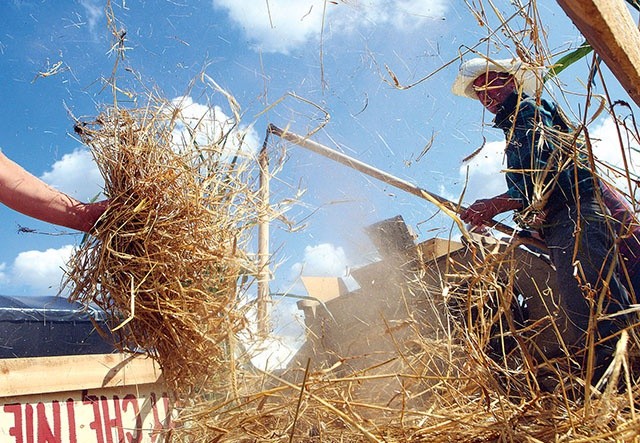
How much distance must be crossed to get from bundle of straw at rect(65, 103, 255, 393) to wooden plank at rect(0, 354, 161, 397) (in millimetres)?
109

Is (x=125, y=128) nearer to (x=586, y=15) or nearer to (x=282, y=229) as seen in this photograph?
(x=282, y=229)

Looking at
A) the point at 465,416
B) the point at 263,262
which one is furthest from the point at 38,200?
the point at 465,416

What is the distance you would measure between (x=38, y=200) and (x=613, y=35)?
61.1 inches

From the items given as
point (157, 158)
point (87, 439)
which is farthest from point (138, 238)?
point (87, 439)

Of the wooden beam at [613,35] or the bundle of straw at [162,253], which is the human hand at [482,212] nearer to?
the bundle of straw at [162,253]

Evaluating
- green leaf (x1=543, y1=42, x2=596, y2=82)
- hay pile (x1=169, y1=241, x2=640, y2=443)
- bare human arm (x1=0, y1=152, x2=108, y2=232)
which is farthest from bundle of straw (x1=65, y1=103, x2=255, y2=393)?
green leaf (x1=543, y1=42, x2=596, y2=82)

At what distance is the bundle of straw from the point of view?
5.76 feet

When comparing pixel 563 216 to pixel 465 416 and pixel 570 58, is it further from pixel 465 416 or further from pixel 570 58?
pixel 465 416

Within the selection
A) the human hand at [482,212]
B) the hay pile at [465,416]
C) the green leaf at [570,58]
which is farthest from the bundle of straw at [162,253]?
the human hand at [482,212]

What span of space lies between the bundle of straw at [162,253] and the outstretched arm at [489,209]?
1713mm

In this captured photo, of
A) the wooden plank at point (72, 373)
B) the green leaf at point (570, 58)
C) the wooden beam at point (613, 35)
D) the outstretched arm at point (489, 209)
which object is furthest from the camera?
the outstretched arm at point (489, 209)

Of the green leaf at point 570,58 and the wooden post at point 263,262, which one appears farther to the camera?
the wooden post at point 263,262

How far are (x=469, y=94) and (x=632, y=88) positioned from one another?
2.97 m

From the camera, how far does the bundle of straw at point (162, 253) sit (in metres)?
1.76
